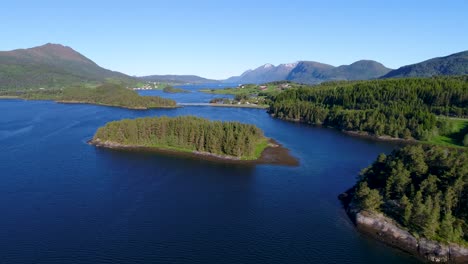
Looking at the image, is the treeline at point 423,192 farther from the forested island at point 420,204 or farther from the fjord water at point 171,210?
the fjord water at point 171,210

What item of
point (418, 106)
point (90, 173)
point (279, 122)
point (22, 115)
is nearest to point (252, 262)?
point (90, 173)

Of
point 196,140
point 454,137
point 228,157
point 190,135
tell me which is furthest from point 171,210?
point 454,137

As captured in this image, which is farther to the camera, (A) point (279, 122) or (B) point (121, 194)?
(A) point (279, 122)

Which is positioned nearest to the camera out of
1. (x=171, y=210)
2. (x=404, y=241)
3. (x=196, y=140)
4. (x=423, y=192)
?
(x=404, y=241)

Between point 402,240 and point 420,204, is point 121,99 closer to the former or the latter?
point 402,240

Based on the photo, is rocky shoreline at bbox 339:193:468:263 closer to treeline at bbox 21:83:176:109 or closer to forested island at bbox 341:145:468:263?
forested island at bbox 341:145:468:263

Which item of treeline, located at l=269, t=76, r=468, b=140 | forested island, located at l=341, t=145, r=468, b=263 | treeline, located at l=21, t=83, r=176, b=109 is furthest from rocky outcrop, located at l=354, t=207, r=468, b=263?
treeline, located at l=21, t=83, r=176, b=109

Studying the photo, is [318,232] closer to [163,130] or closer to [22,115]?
[163,130]
